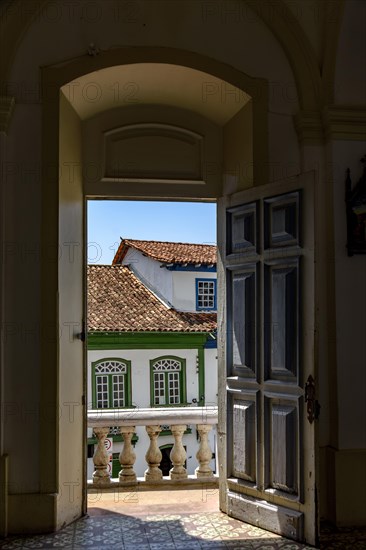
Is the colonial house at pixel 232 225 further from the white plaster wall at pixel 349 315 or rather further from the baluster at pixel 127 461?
the baluster at pixel 127 461

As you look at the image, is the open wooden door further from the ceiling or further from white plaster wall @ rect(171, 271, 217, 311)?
white plaster wall @ rect(171, 271, 217, 311)

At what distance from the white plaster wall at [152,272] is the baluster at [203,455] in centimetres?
1006

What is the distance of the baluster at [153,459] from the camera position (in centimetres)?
510

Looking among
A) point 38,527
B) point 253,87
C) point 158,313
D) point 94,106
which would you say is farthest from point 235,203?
point 158,313

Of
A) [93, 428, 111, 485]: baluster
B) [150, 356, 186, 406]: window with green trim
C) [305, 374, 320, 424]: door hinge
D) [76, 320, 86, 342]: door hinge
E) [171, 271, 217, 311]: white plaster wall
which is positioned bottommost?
[150, 356, 186, 406]: window with green trim

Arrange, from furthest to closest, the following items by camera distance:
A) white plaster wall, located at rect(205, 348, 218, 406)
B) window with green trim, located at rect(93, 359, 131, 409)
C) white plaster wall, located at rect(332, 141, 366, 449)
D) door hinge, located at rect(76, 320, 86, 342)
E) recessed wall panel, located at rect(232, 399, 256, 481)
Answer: white plaster wall, located at rect(205, 348, 218, 406) < window with green trim, located at rect(93, 359, 131, 409) < door hinge, located at rect(76, 320, 86, 342) < white plaster wall, located at rect(332, 141, 366, 449) < recessed wall panel, located at rect(232, 399, 256, 481)

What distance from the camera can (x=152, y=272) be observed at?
51.7 feet

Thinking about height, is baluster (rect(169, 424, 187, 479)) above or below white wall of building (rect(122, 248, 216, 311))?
below

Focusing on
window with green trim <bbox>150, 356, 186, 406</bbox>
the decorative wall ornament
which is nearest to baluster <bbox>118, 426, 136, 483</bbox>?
the decorative wall ornament

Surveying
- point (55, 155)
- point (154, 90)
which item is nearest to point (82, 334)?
point (55, 155)

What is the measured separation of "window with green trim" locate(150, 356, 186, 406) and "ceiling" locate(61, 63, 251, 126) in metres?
12.2

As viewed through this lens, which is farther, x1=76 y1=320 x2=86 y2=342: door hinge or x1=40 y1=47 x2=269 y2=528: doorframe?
x1=76 y1=320 x2=86 y2=342: door hinge

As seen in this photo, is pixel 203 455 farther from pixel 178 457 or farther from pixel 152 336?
pixel 152 336

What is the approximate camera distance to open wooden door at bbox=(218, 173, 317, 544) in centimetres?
386
